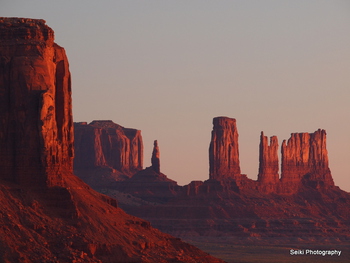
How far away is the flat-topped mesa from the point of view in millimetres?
102250

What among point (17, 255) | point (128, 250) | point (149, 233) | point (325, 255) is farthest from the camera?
point (325, 255)

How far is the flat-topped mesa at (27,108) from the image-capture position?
102 m

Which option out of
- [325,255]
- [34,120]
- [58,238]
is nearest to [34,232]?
[58,238]

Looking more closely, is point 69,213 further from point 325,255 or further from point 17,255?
point 325,255

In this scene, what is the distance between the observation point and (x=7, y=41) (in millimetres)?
103688

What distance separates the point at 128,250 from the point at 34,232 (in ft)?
25.0

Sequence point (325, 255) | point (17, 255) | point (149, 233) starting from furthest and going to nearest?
point (325, 255) < point (149, 233) < point (17, 255)

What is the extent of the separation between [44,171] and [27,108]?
471 cm

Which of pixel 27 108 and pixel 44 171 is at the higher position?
pixel 27 108

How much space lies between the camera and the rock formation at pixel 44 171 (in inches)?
3878

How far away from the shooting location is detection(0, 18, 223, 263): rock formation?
9850cm

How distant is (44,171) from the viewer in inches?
4031

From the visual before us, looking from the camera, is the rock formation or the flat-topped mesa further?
the flat-topped mesa

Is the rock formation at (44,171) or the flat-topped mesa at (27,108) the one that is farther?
the flat-topped mesa at (27,108)
